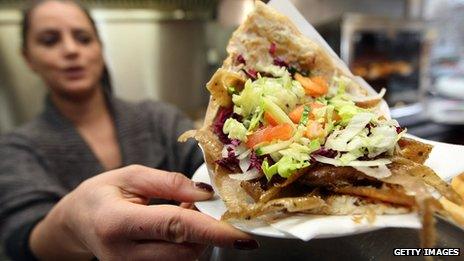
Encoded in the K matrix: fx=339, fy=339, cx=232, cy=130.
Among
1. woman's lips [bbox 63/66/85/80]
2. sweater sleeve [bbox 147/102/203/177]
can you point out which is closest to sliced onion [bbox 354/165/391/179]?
sweater sleeve [bbox 147/102/203/177]

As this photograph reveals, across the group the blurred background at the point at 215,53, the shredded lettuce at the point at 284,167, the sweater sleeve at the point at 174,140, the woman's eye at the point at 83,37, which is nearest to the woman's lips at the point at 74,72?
the woman's eye at the point at 83,37

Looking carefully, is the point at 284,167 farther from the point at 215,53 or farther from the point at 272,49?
the point at 215,53

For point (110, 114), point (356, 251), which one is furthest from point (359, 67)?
point (356, 251)

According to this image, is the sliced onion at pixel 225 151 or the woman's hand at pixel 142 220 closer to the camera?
the woman's hand at pixel 142 220

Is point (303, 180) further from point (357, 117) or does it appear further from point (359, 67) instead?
point (359, 67)

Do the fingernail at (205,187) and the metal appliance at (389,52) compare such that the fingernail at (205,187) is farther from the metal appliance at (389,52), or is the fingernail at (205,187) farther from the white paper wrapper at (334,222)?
the metal appliance at (389,52)

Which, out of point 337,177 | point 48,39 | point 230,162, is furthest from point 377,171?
point 48,39

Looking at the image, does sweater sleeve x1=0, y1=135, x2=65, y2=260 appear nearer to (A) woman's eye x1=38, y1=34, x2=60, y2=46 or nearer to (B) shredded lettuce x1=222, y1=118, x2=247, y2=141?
(A) woman's eye x1=38, y1=34, x2=60, y2=46
